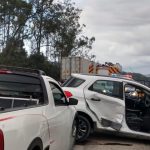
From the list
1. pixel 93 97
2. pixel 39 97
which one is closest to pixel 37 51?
pixel 93 97

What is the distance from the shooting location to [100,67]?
3050 cm

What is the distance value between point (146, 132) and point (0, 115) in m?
7.51

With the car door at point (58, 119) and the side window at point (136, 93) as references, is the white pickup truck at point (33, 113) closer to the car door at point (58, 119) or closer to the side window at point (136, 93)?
the car door at point (58, 119)

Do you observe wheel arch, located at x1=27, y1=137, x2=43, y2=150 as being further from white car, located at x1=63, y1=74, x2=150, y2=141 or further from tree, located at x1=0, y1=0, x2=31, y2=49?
tree, located at x1=0, y1=0, x2=31, y2=49

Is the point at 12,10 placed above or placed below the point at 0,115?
above

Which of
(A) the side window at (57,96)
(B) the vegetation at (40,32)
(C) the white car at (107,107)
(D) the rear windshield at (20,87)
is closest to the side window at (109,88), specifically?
(C) the white car at (107,107)

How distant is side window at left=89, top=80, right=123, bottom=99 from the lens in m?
12.7

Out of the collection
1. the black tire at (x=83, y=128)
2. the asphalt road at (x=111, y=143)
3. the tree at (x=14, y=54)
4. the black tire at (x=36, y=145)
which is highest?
the tree at (x=14, y=54)

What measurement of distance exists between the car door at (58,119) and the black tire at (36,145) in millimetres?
653

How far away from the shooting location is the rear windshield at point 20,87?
747cm

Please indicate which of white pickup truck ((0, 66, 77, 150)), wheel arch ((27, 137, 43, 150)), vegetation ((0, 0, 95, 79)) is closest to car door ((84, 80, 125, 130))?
white pickup truck ((0, 66, 77, 150))

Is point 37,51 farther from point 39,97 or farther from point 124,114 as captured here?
point 39,97

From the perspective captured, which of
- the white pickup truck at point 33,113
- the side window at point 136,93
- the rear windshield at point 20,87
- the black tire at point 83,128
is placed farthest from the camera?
the side window at point 136,93

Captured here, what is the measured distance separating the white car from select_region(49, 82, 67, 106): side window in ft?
11.0
